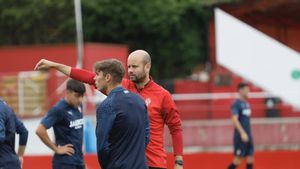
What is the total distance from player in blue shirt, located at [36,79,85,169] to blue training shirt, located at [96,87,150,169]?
9.14ft

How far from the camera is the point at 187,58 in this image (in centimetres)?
3331

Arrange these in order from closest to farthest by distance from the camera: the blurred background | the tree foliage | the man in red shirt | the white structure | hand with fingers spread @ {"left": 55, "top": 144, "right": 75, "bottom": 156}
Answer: the man in red shirt
hand with fingers spread @ {"left": 55, "top": 144, "right": 75, "bottom": 156}
the blurred background
the white structure
the tree foliage

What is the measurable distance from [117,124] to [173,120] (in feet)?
4.31

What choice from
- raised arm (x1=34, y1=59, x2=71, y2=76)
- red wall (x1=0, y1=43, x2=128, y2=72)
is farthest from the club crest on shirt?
red wall (x1=0, y1=43, x2=128, y2=72)

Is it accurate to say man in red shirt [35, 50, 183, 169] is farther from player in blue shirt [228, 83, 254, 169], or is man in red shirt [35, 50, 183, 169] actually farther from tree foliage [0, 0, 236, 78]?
tree foliage [0, 0, 236, 78]

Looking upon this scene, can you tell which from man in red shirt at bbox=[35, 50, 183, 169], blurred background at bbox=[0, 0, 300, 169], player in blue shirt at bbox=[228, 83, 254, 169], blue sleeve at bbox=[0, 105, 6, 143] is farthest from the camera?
blurred background at bbox=[0, 0, 300, 169]

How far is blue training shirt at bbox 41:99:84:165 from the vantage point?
9250 mm

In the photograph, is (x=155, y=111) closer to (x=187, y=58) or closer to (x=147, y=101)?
(x=147, y=101)

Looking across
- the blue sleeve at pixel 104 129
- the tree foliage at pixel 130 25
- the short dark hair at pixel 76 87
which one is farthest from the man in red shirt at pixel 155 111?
the tree foliage at pixel 130 25

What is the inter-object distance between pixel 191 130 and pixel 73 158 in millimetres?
10465

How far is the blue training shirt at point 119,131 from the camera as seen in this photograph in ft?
20.9

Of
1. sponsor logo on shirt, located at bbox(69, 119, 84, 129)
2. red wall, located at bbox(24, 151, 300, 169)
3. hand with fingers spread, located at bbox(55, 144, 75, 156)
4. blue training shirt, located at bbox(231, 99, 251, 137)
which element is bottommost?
red wall, located at bbox(24, 151, 300, 169)

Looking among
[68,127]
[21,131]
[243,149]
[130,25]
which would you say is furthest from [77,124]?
[130,25]

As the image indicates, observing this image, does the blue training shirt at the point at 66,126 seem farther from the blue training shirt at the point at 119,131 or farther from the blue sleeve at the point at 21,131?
the blue training shirt at the point at 119,131
